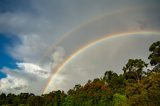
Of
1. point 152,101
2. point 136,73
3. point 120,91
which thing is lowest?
point 152,101

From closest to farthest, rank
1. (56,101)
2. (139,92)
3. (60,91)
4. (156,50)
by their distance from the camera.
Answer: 1. (139,92)
2. (156,50)
3. (56,101)
4. (60,91)

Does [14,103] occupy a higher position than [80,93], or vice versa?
[14,103]

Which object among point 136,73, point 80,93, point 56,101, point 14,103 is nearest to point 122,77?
point 136,73

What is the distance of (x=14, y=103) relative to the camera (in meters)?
190

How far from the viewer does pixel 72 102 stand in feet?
404

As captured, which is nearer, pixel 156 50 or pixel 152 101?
pixel 152 101

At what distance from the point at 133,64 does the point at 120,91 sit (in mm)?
13164

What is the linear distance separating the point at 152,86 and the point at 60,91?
10597 centimetres

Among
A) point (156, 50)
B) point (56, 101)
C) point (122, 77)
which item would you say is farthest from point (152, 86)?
point (56, 101)

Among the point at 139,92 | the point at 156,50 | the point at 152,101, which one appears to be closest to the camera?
the point at 152,101

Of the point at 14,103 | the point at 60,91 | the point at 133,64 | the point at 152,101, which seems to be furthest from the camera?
the point at 14,103

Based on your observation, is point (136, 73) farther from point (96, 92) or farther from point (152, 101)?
point (152, 101)

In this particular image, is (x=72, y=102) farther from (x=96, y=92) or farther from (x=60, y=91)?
(x=60, y=91)

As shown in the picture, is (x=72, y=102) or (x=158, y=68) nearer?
(x=158, y=68)
